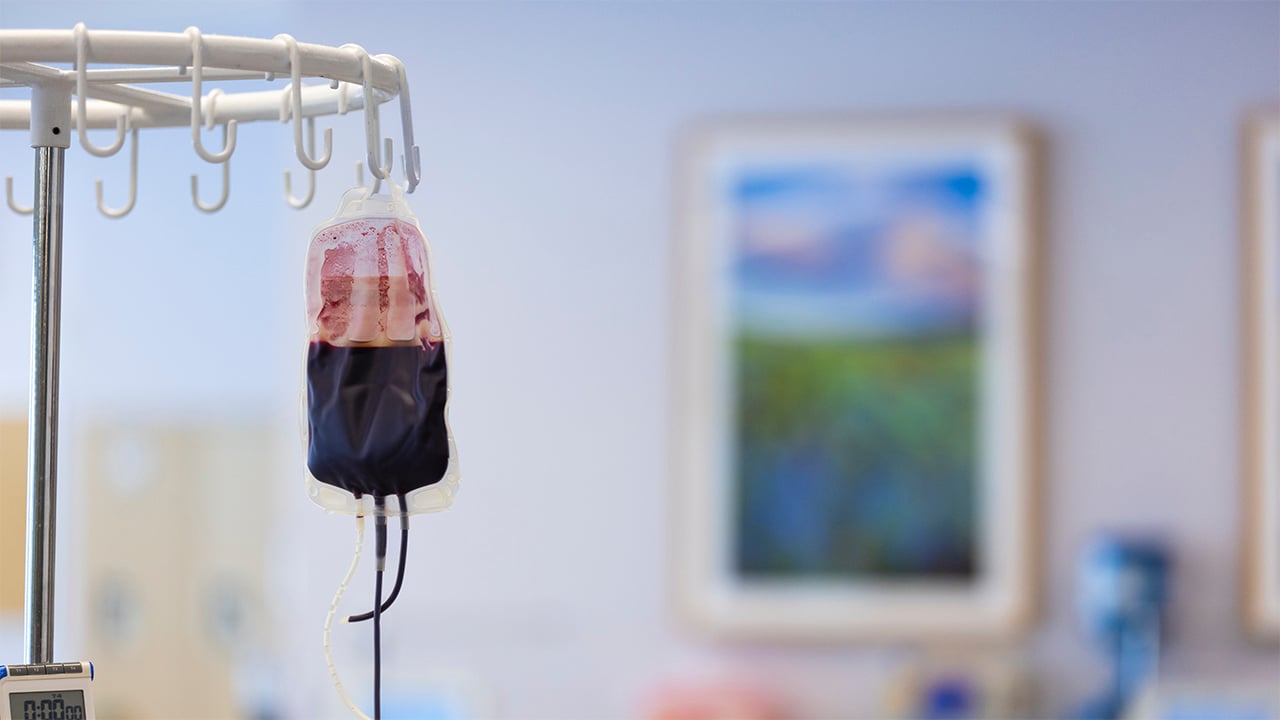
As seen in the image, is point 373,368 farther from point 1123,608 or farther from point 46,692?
point 1123,608

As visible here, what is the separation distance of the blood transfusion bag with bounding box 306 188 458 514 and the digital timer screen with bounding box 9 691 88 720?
235mm

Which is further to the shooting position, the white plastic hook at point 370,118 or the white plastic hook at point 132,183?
the white plastic hook at point 132,183

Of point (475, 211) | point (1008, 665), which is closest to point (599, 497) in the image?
point (475, 211)

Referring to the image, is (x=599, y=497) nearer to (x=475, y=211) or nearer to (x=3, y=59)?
(x=475, y=211)

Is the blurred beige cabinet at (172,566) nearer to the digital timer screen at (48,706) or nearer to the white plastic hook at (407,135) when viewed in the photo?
the digital timer screen at (48,706)

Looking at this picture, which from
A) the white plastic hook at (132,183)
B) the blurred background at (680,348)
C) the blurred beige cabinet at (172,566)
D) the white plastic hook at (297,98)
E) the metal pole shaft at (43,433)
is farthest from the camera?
the blurred beige cabinet at (172,566)

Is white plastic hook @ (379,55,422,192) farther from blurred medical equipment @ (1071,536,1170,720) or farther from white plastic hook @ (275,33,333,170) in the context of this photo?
blurred medical equipment @ (1071,536,1170,720)

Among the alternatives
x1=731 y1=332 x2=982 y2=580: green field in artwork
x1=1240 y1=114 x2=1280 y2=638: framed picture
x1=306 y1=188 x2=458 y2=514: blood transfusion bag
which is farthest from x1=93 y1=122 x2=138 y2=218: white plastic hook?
x1=1240 y1=114 x2=1280 y2=638: framed picture

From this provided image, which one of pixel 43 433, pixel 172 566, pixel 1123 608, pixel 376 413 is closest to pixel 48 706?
pixel 43 433

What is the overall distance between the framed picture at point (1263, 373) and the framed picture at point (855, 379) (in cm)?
43

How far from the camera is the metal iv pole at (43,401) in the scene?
881 mm

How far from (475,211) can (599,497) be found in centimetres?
66

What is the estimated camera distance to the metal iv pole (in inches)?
34.7

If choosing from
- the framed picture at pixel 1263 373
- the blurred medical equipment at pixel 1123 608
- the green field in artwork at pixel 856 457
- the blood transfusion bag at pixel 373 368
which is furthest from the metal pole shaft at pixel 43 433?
the framed picture at pixel 1263 373
